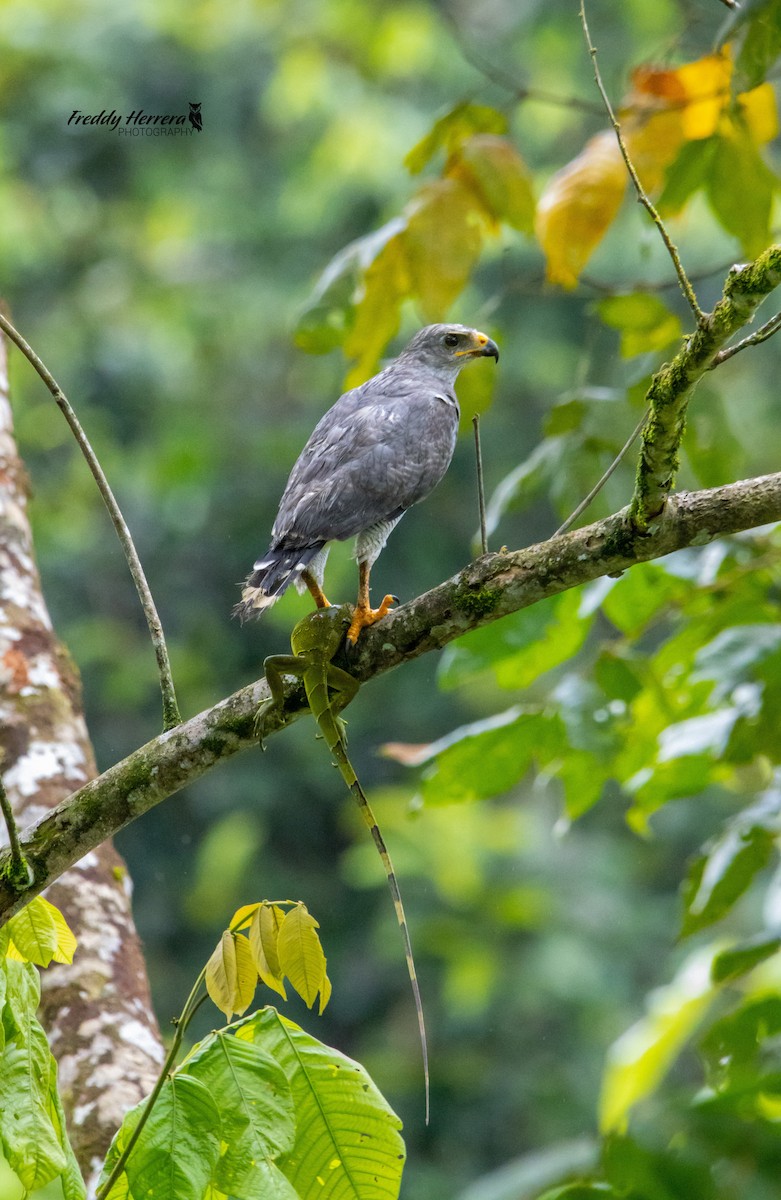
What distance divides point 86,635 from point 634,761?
8.52 meters

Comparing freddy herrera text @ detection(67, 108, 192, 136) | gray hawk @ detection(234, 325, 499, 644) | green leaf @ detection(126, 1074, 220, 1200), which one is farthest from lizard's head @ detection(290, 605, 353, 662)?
freddy herrera text @ detection(67, 108, 192, 136)

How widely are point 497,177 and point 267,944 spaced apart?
176 centimetres

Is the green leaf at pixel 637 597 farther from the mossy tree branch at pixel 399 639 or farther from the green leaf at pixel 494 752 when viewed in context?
the mossy tree branch at pixel 399 639

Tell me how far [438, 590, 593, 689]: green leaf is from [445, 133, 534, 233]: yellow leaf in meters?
0.84

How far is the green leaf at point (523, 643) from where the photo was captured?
254cm

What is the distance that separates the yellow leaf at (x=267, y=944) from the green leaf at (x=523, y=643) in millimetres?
959

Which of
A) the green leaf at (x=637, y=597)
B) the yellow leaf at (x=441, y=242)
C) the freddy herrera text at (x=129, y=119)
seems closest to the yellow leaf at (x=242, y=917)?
the green leaf at (x=637, y=597)

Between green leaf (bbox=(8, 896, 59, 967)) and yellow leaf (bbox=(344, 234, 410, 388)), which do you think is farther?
yellow leaf (bbox=(344, 234, 410, 388))

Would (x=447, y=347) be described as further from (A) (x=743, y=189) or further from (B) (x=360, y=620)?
(B) (x=360, y=620)

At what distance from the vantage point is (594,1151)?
104cm

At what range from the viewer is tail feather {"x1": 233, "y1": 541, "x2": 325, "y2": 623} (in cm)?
227

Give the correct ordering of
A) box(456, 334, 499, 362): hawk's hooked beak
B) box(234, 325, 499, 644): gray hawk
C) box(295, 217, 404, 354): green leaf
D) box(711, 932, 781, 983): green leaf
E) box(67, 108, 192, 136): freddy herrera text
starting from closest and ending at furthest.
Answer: box(711, 932, 781, 983): green leaf < box(234, 325, 499, 644): gray hawk < box(295, 217, 404, 354): green leaf < box(456, 334, 499, 362): hawk's hooked beak < box(67, 108, 192, 136): freddy herrera text

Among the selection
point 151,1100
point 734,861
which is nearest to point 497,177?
point 734,861

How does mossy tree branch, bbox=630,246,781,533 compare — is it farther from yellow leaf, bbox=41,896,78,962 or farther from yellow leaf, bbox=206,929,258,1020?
yellow leaf, bbox=41,896,78,962
